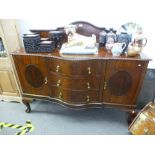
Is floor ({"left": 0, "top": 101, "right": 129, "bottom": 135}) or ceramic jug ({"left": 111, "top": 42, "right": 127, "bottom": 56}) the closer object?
ceramic jug ({"left": 111, "top": 42, "right": 127, "bottom": 56})

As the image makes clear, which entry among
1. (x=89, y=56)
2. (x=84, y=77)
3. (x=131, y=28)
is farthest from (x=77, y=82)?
(x=131, y=28)

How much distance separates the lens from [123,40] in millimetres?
1534

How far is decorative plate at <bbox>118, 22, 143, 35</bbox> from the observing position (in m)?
1.59

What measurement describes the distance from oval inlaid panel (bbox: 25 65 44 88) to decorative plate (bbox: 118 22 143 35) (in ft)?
3.19

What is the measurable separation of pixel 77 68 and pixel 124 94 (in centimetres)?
55

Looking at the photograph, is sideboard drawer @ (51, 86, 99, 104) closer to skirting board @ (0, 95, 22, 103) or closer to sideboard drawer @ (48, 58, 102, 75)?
sideboard drawer @ (48, 58, 102, 75)

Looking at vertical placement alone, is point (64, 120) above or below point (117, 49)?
below

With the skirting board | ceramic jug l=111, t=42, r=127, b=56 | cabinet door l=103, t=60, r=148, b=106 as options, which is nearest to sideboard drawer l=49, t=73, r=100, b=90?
cabinet door l=103, t=60, r=148, b=106

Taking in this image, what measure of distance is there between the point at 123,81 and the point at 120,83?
1.4 inches

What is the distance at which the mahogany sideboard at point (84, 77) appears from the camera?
1396 mm

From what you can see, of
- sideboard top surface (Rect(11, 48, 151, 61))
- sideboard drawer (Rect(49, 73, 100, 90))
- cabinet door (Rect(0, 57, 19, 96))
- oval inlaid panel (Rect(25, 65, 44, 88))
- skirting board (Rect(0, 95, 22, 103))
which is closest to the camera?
sideboard top surface (Rect(11, 48, 151, 61))

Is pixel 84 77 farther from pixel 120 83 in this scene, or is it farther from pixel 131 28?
pixel 131 28

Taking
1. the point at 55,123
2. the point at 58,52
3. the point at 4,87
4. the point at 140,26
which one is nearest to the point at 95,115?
the point at 55,123

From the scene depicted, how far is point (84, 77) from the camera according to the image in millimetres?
1478
